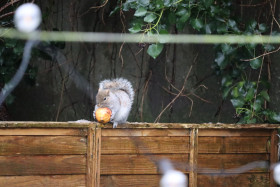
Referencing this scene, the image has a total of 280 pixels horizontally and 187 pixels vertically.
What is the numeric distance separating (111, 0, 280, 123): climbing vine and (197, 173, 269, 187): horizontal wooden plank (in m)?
0.30

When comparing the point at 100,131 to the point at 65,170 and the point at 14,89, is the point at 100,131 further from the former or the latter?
the point at 14,89

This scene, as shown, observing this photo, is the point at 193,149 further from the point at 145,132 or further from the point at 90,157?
the point at 90,157

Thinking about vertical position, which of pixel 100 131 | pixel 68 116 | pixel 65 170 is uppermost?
pixel 68 116

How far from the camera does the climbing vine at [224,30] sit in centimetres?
215

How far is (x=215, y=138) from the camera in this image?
204 cm

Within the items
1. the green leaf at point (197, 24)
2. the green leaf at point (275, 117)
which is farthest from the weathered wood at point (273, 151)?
the green leaf at point (197, 24)

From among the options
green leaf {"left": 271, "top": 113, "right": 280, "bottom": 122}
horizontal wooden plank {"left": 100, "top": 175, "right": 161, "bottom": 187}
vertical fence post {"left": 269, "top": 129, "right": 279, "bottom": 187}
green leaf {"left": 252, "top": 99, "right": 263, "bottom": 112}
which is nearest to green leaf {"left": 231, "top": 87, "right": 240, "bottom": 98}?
green leaf {"left": 252, "top": 99, "right": 263, "bottom": 112}

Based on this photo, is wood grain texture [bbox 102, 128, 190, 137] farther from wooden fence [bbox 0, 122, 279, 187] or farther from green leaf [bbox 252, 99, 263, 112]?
green leaf [bbox 252, 99, 263, 112]

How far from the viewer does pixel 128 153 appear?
1942 mm

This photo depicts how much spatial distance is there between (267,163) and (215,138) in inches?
11.6

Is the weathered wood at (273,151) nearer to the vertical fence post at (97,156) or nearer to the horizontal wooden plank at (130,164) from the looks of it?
the horizontal wooden plank at (130,164)

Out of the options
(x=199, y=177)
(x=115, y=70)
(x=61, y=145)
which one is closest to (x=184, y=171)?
(x=199, y=177)

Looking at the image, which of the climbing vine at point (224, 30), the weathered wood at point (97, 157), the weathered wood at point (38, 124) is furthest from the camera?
the climbing vine at point (224, 30)

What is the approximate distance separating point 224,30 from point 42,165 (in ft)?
3.79
